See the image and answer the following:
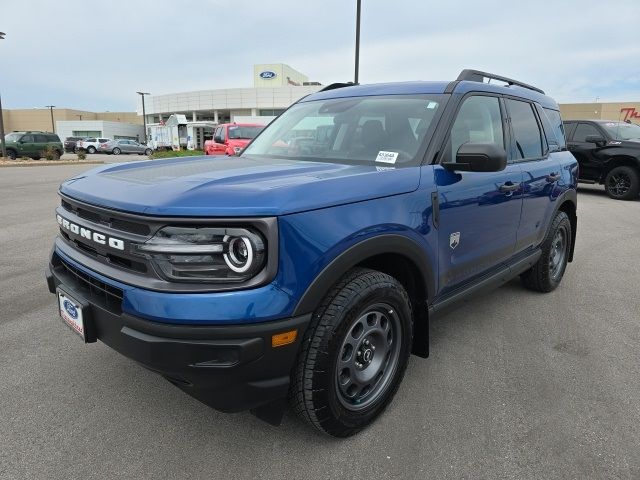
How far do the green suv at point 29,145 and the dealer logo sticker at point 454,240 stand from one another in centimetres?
2947

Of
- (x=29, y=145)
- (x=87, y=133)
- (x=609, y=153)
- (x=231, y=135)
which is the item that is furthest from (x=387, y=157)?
(x=87, y=133)

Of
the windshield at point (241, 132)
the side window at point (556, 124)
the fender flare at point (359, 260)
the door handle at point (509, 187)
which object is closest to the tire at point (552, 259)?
the side window at point (556, 124)

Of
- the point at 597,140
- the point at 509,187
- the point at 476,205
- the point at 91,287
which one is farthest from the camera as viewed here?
the point at 597,140

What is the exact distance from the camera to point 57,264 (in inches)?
102

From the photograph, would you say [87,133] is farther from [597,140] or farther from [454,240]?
[454,240]

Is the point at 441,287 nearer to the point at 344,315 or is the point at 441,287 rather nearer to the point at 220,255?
the point at 344,315

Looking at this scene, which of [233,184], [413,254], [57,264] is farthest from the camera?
[57,264]

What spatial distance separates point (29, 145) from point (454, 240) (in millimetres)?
30902

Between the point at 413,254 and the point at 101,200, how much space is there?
153cm

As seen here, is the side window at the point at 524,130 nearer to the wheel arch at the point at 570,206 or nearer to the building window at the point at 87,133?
the wheel arch at the point at 570,206

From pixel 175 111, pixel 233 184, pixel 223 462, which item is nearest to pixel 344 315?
pixel 233 184

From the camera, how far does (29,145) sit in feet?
89.5

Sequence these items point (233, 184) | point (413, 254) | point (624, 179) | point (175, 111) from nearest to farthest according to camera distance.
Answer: point (233, 184) → point (413, 254) → point (624, 179) → point (175, 111)

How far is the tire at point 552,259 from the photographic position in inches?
169
